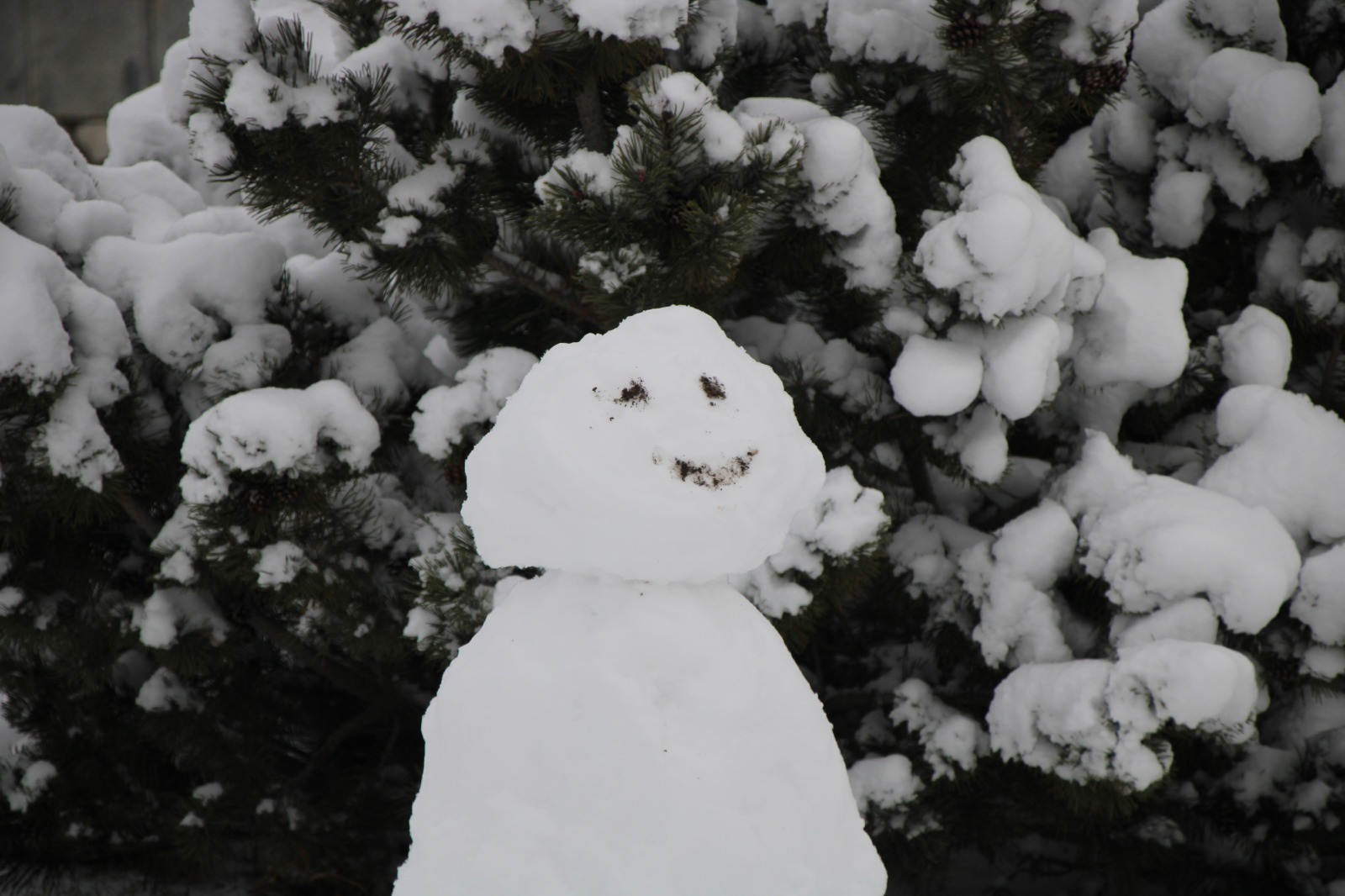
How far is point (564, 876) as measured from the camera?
869 millimetres

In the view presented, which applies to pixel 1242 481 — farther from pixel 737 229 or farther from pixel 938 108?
pixel 737 229

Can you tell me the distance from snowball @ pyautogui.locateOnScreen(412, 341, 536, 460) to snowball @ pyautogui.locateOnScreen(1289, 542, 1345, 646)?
1.24 metres

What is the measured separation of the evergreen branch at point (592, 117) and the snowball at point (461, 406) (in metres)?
0.37

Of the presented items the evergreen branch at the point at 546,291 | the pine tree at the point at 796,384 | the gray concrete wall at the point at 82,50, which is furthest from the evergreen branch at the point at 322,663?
the gray concrete wall at the point at 82,50

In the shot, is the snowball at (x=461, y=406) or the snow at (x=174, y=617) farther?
the snow at (x=174, y=617)

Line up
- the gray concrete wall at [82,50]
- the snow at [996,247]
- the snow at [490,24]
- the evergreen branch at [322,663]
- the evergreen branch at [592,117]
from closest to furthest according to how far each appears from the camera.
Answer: the snow at [490,24]
the snow at [996,247]
the evergreen branch at [592,117]
the evergreen branch at [322,663]
the gray concrete wall at [82,50]

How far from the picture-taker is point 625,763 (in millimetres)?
885

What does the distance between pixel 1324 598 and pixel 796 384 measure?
880 millimetres

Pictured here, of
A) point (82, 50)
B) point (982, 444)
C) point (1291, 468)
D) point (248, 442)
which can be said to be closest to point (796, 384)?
point (982, 444)

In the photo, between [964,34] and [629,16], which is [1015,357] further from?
[629,16]

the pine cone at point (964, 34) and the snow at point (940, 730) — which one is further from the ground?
the pine cone at point (964, 34)

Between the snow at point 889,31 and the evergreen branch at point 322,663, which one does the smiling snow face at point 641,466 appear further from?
the evergreen branch at point 322,663

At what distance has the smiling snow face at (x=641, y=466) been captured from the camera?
908 mm

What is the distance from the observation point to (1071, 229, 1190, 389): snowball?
1630 millimetres
